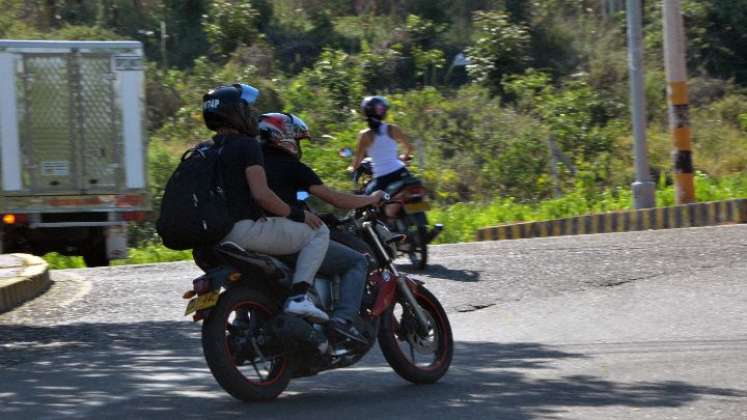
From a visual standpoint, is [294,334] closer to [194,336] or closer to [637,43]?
[194,336]

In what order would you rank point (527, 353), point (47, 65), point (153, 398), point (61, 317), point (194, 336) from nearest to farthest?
point (153, 398), point (527, 353), point (194, 336), point (61, 317), point (47, 65)

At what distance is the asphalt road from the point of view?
6.97 metres

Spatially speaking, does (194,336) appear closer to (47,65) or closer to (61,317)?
(61,317)

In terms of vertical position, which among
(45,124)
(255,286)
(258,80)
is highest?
(258,80)

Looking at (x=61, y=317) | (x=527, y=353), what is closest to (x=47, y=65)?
(x=61, y=317)

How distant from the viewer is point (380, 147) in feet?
43.2

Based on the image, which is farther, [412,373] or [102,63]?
[102,63]

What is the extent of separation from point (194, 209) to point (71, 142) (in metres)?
10.4

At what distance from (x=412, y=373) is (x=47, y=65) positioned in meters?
10.2

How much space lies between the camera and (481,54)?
105ft

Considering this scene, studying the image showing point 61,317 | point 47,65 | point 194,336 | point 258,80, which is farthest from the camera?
point 258,80

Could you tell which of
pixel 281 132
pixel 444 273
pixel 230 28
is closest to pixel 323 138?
pixel 230 28

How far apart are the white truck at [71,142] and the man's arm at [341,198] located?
9.60m

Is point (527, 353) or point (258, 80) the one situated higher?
point (258, 80)
